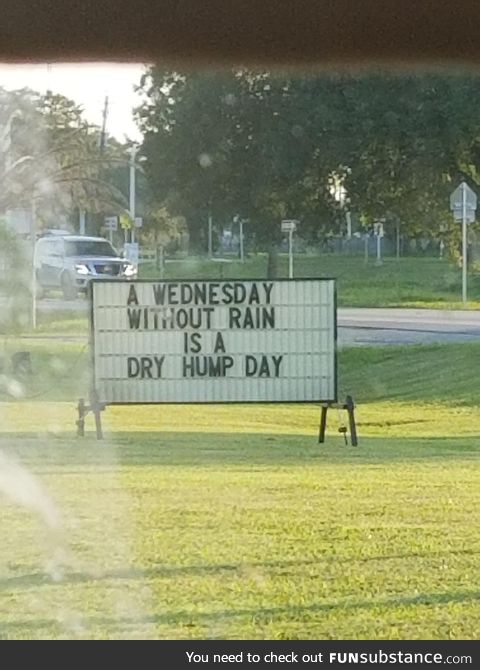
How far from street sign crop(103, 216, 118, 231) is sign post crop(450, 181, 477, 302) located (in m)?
0.83

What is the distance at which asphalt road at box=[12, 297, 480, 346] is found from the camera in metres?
3.14

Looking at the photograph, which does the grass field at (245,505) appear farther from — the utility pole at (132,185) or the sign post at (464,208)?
the utility pole at (132,185)

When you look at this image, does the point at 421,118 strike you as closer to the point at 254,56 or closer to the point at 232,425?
the point at 254,56

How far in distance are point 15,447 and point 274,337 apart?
686mm

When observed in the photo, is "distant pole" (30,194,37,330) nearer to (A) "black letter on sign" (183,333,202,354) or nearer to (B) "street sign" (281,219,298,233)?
(A) "black letter on sign" (183,333,202,354)

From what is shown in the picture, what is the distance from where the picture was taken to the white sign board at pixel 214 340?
3.13m

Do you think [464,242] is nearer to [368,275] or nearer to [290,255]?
[368,275]

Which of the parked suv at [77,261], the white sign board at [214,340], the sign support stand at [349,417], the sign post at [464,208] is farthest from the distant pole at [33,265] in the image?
the sign post at [464,208]

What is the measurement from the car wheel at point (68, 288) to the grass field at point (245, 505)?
120mm

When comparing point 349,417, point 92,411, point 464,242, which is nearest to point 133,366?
point 92,411

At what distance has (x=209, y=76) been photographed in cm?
317

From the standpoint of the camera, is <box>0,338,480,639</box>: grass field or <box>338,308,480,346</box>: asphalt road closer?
<box>0,338,480,639</box>: grass field

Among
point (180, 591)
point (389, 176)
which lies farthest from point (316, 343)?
point (180, 591)
